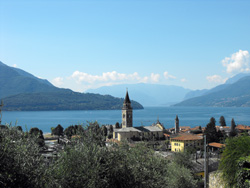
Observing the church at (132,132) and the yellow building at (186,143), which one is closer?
the yellow building at (186,143)

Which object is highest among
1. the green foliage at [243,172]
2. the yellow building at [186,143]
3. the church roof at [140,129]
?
the green foliage at [243,172]

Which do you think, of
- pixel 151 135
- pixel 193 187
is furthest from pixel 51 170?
pixel 151 135

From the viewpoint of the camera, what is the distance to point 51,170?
10727 mm

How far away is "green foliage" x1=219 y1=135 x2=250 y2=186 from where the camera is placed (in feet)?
36.7

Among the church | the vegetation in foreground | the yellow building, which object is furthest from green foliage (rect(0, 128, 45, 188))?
the church

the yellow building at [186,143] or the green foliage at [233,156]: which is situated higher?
the green foliage at [233,156]

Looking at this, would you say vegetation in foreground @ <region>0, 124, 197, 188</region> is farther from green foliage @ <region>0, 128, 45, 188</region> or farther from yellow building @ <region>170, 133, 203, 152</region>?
yellow building @ <region>170, 133, 203, 152</region>

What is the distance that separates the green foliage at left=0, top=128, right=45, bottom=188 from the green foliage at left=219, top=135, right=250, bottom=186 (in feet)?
24.8

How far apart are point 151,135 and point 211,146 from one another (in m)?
15.1

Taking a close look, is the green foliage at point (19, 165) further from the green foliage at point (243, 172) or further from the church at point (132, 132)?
the church at point (132, 132)

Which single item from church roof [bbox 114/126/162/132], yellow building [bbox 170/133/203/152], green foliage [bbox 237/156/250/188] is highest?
green foliage [bbox 237/156/250/188]

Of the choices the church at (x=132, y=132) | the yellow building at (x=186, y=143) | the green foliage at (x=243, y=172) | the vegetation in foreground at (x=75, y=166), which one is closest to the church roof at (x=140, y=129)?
the church at (x=132, y=132)

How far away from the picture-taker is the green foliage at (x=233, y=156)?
11188 mm

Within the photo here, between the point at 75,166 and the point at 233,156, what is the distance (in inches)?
268
